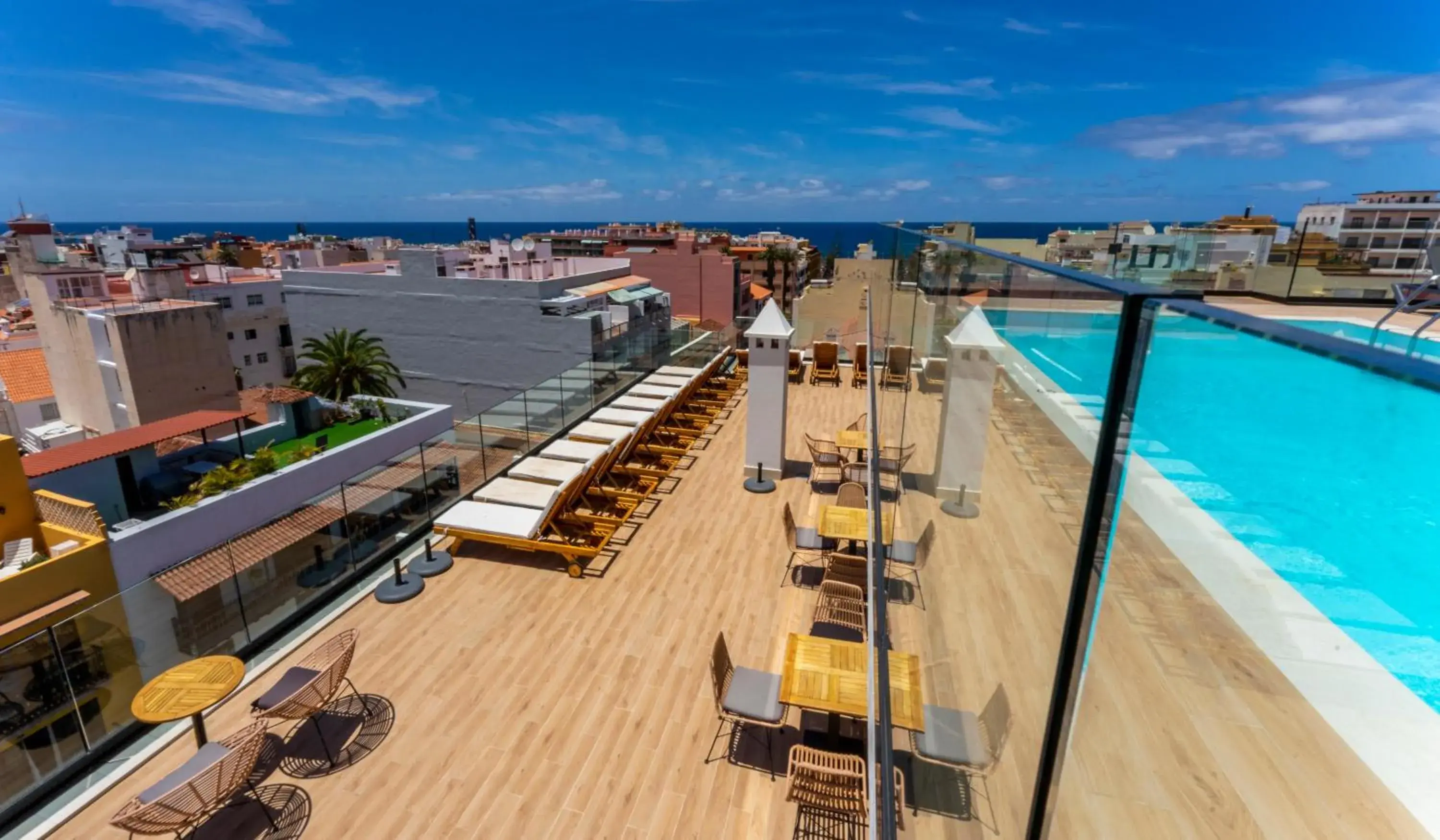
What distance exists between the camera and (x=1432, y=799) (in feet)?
3.52

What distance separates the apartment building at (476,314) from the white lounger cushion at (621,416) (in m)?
18.6

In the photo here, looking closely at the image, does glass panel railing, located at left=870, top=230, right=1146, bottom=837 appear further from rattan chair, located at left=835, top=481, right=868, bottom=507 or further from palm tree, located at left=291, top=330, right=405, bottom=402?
palm tree, located at left=291, top=330, right=405, bottom=402

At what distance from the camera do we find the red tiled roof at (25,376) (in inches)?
1217

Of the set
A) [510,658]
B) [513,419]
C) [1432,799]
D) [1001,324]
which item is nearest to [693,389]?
[513,419]

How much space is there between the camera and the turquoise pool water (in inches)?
19.3

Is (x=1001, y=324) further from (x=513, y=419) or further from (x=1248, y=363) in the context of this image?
(x=513, y=419)

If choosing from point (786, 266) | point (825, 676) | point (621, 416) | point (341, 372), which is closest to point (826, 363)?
point (621, 416)

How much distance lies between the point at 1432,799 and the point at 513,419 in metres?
10.9

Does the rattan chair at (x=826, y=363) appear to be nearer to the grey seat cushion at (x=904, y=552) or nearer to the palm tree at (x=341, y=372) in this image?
the grey seat cushion at (x=904, y=552)

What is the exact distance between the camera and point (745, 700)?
180 inches

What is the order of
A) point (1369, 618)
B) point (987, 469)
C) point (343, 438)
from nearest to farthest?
point (1369, 618), point (987, 469), point (343, 438)

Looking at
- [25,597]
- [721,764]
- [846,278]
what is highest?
[846,278]

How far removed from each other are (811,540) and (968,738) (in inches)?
199

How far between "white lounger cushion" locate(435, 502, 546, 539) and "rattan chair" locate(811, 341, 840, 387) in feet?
28.3
